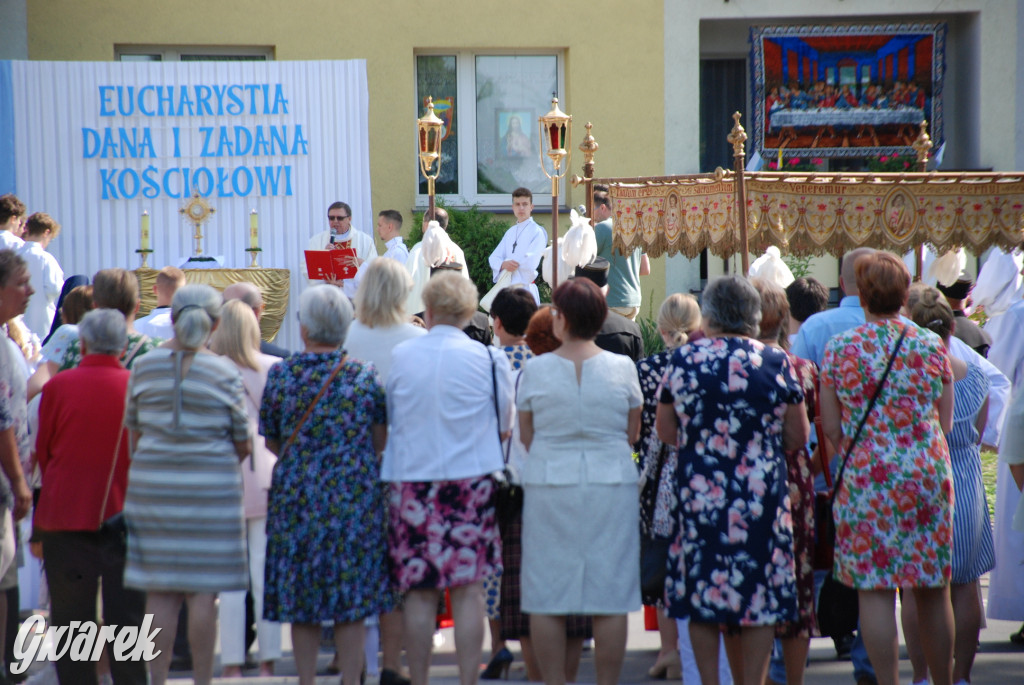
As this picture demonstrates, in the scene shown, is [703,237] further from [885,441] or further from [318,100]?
[318,100]

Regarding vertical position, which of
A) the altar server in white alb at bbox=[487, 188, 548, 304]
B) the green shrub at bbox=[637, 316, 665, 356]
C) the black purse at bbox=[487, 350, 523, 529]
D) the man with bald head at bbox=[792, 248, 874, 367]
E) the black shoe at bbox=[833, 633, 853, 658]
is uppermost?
the altar server in white alb at bbox=[487, 188, 548, 304]

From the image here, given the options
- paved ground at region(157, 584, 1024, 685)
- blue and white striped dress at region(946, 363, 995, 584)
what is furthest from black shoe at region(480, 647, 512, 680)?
blue and white striped dress at region(946, 363, 995, 584)

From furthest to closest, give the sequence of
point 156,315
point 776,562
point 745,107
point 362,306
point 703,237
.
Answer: point 745,107 → point 703,237 → point 156,315 → point 362,306 → point 776,562

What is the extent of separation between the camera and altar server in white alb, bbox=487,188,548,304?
33.9 feet

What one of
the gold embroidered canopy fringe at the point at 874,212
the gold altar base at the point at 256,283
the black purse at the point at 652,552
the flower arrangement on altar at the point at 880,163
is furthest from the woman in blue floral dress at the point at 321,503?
the flower arrangement on altar at the point at 880,163

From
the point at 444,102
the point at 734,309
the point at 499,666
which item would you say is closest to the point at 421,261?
the point at 444,102

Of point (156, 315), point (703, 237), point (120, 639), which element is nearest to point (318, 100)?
point (703, 237)

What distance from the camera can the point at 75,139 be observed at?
11.4 m

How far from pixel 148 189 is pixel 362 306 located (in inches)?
301

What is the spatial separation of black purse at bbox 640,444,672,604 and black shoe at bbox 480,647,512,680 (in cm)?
79

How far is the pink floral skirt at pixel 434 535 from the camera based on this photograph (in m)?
4.19

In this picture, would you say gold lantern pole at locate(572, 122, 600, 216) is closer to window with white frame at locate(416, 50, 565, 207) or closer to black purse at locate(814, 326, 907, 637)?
black purse at locate(814, 326, 907, 637)

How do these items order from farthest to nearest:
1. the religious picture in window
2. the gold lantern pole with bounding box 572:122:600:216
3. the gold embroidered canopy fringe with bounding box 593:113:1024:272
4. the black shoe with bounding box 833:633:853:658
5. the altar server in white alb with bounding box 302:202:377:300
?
1. the religious picture in window
2. the altar server in white alb with bounding box 302:202:377:300
3. the gold lantern pole with bounding box 572:122:600:216
4. the gold embroidered canopy fringe with bounding box 593:113:1024:272
5. the black shoe with bounding box 833:633:853:658

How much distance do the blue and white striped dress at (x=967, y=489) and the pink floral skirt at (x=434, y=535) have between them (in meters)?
2.07
